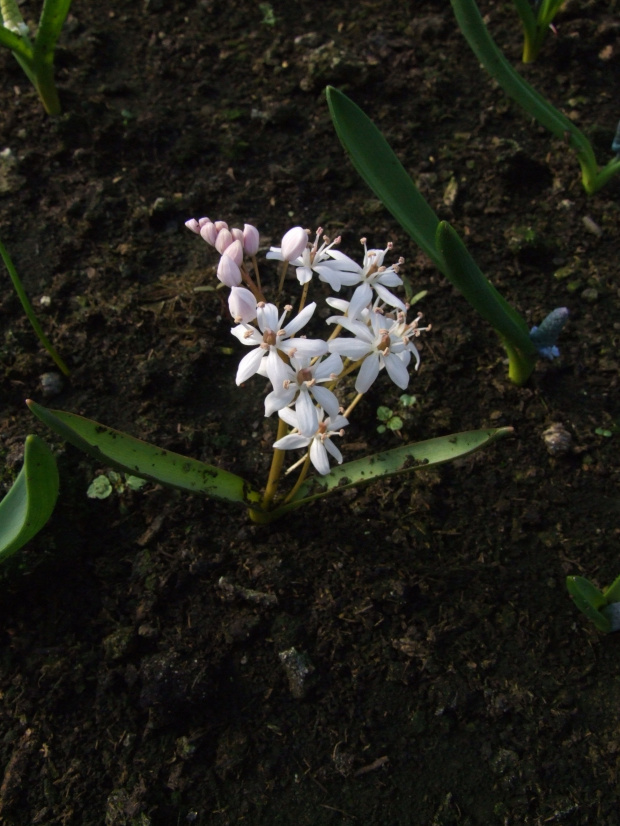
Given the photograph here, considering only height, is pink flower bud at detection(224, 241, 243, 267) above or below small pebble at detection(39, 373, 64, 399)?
above

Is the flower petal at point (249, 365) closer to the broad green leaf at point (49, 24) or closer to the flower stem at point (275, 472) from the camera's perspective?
the flower stem at point (275, 472)

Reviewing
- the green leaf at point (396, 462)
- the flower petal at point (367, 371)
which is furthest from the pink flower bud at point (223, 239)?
the green leaf at point (396, 462)

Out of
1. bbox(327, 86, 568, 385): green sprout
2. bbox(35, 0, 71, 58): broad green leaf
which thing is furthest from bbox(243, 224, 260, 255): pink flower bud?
bbox(35, 0, 71, 58): broad green leaf

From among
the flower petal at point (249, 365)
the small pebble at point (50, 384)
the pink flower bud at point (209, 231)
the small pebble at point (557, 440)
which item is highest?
the pink flower bud at point (209, 231)

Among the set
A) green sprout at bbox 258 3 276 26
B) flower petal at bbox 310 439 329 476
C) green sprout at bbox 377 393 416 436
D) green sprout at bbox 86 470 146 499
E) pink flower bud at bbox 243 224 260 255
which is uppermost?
pink flower bud at bbox 243 224 260 255

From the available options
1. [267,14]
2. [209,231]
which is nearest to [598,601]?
[209,231]

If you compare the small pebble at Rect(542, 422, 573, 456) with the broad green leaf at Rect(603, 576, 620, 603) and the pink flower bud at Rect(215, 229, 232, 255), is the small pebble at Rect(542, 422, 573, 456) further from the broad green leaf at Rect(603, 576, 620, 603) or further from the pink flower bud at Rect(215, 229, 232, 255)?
the pink flower bud at Rect(215, 229, 232, 255)
